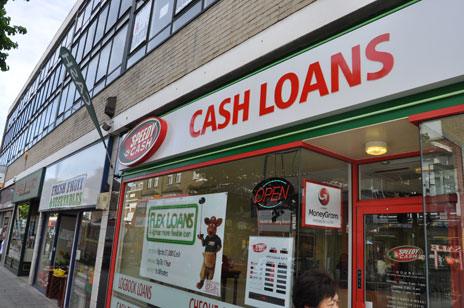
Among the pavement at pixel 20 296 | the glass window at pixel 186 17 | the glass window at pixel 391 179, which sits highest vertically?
the glass window at pixel 186 17

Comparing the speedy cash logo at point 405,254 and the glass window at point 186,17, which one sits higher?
the glass window at point 186,17

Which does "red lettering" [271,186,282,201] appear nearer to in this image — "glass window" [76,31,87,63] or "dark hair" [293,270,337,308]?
"dark hair" [293,270,337,308]

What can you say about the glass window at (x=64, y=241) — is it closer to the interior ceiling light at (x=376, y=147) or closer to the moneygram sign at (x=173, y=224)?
the moneygram sign at (x=173, y=224)

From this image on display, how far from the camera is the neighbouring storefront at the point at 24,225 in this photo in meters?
15.5

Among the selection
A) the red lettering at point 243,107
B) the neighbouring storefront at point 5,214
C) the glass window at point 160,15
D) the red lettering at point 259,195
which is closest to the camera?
the red lettering at point 259,195

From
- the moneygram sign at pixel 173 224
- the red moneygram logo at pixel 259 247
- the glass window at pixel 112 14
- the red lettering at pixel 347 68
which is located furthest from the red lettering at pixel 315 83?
the glass window at pixel 112 14

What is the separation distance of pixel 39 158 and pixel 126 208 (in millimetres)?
10064

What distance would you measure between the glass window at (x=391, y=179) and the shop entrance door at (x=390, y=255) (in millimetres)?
117

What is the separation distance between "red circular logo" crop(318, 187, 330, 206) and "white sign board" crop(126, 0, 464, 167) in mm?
879

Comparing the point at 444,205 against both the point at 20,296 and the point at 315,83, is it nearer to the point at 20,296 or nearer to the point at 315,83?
the point at 315,83

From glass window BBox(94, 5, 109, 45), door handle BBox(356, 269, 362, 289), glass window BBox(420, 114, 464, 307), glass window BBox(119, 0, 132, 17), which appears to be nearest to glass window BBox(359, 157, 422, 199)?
door handle BBox(356, 269, 362, 289)

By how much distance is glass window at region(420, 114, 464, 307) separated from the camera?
3.03 metres

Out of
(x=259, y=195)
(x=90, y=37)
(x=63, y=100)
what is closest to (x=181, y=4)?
(x=259, y=195)

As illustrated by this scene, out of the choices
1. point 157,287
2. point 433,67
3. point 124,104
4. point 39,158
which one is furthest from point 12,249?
point 433,67
